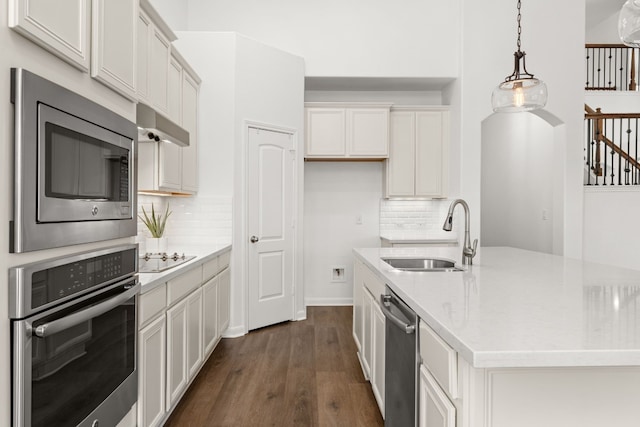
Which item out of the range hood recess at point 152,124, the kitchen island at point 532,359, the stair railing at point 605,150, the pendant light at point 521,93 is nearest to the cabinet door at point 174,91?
the range hood recess at point 152,124

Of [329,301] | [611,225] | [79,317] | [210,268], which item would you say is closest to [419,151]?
[329,301]

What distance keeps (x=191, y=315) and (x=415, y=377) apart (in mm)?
1724

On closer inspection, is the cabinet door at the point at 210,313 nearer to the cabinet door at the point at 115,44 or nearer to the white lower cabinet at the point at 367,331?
the white lower cabinet at the point at 367,331

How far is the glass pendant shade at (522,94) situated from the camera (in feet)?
8.50

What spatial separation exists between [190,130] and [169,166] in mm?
749

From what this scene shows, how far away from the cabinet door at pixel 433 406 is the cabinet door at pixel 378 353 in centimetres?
77

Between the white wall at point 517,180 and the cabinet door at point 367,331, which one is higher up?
the white wall at point 517,180

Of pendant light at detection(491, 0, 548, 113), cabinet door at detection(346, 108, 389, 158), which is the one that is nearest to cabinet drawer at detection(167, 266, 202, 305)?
pendant light at detection(491, 0, 548, 113)

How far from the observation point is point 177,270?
248 cm

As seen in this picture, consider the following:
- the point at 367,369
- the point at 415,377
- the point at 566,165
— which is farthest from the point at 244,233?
the point at 566,165

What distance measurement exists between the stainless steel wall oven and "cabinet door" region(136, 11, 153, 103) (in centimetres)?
116

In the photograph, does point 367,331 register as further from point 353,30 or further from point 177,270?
point 353,30

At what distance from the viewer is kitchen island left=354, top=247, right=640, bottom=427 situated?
41.0 inches

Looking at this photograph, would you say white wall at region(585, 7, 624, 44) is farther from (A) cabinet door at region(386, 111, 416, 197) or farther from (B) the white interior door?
(B) the white interior door
